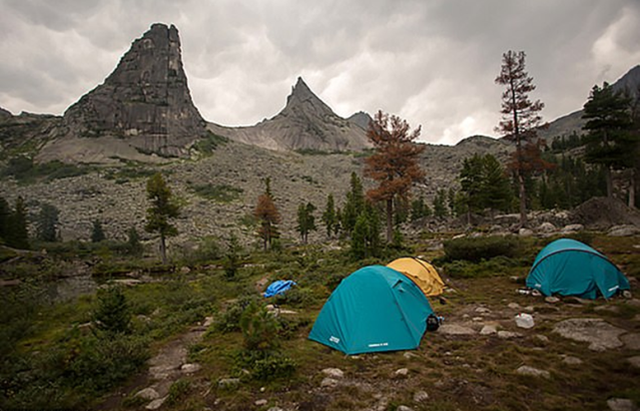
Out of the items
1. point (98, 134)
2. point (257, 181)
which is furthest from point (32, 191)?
point (257, 181)

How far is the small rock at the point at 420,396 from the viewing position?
166 inches

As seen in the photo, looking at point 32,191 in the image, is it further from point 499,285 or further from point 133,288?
point 499,285

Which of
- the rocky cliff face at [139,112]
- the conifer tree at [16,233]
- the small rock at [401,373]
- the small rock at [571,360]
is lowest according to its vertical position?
the small rock at [401,373]

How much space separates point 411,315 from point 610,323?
14.1ft

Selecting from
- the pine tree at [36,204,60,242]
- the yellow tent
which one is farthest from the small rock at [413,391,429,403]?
the pine tree at [36,204,60,242]

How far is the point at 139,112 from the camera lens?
118188 mm

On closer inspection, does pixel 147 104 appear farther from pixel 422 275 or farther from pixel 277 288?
pixel 422 275

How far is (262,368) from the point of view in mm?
5137

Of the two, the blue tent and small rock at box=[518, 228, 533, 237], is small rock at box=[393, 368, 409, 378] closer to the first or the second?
the blue tent

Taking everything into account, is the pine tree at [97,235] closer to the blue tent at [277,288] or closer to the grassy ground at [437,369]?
the grassy ground at [437,369]

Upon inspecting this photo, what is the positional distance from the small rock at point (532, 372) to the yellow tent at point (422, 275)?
584cm

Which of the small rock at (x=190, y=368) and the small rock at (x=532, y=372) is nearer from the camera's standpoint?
the small rock at (x=532, y=372)

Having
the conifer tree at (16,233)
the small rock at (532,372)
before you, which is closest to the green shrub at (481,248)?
the small rock at (532,372)

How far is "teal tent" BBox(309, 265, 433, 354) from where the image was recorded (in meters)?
6.20
